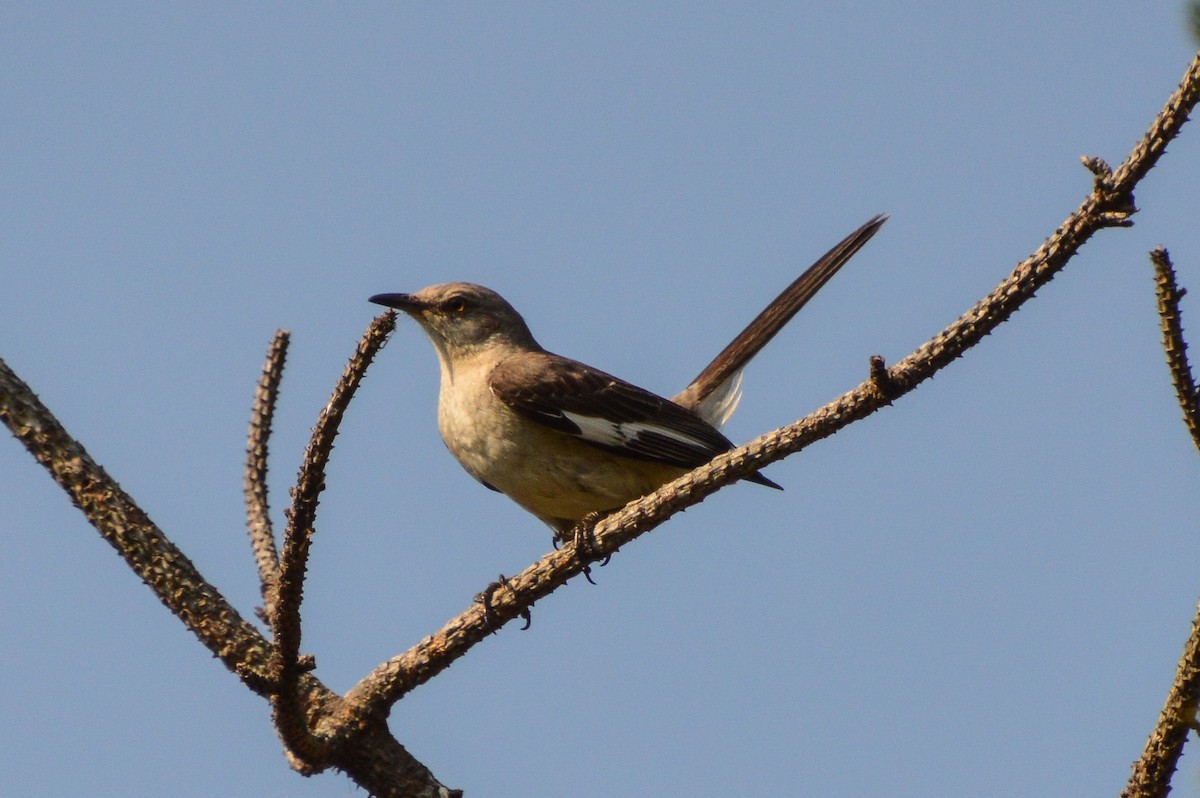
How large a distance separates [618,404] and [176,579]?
3.43m

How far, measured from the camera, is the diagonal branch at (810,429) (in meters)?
2.81

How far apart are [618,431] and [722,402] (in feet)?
4.24

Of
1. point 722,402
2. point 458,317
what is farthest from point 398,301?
point 722,402

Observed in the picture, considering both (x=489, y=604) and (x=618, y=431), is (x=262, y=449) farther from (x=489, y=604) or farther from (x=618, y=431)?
(x=618, y=431)

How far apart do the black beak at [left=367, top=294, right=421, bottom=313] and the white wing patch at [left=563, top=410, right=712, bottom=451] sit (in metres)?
1.24

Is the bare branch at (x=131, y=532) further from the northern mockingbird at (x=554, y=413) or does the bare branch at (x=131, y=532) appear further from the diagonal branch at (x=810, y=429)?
the northern mockingbird at (x=554, y=413)

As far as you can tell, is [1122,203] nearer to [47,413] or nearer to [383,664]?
[383,664]

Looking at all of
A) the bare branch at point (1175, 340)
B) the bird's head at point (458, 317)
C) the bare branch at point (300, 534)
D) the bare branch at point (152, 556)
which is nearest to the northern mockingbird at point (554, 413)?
the bird's head at point (458, 317)

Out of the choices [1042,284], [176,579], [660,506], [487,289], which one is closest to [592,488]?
[487,289]

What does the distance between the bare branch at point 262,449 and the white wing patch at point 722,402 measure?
3.51m

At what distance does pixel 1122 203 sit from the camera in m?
2.84

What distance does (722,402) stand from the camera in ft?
24.3

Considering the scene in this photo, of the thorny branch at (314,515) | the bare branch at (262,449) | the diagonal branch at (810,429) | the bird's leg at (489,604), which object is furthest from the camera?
the bare branch at (262,449)

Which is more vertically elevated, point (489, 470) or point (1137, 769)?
point (489, 470)
